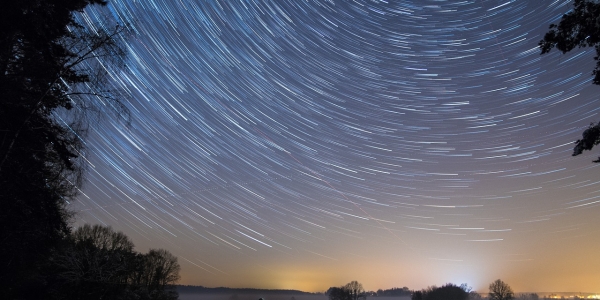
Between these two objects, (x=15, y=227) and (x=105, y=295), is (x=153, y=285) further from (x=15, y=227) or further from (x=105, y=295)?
(x=15, y=227)

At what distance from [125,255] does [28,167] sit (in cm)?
3470

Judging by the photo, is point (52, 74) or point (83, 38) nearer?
point (52, 74)

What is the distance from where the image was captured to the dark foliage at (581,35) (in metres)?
6.22

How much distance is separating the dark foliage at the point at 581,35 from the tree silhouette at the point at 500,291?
266ft

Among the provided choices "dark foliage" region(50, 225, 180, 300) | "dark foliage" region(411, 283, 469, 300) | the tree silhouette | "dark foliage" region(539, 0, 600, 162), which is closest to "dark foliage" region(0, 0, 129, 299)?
"dark foliage" region(539, 0, 600, 162)

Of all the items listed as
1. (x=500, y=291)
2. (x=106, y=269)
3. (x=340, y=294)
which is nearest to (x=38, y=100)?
(x=106, y=269)

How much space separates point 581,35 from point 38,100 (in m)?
10.1

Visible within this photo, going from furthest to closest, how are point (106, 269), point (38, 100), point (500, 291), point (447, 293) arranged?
point (447, 293) < point (500, 291) < point (106, 269) < point (38, 100)

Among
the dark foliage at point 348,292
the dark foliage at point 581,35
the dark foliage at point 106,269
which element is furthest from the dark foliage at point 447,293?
the dark foliage at point 581,35

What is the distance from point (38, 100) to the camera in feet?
19.7

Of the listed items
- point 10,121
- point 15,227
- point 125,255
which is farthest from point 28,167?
point 125,255

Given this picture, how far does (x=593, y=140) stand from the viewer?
614 centimetres

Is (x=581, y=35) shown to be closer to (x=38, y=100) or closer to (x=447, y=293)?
(x=38, y=100)

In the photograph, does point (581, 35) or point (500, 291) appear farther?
point (500, 291)
